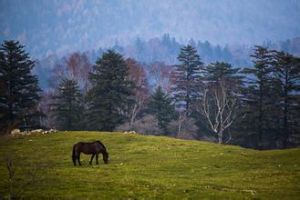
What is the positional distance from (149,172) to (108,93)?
3958 centimetres

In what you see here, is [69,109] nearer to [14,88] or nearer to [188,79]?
[14,88]

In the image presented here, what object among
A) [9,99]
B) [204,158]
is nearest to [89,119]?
[9,99]

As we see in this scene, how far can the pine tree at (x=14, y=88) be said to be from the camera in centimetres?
5794

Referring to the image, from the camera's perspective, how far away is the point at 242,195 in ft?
64.8

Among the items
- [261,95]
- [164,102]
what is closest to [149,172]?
[261,95]

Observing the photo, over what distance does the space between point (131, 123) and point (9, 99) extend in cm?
2245

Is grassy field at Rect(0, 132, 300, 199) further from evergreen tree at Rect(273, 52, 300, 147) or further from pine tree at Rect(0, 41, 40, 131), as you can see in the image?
evergreen tree at Rect(273, 52, 300, 147)

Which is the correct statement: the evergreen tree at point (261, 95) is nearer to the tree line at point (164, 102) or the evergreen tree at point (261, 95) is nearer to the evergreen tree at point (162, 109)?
the tree line at point (164, 102)

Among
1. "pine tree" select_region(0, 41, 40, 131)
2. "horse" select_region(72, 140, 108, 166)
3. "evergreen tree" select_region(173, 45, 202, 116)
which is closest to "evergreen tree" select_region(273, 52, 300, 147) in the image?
"evergreen tree" select_region(173, 45, 202, 116)

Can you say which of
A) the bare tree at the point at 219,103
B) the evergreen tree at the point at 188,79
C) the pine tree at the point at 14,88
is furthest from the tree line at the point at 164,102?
the evergreen tree at the point at 188,79

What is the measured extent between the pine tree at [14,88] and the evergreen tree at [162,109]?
21.5m

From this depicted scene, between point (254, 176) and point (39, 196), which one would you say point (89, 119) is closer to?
point (254, 176)

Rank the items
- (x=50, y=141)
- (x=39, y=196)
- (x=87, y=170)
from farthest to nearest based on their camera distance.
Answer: (x=50, y=141) → (x=87, y=170) → (x=39, y=196)

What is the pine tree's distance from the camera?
5794 cm
